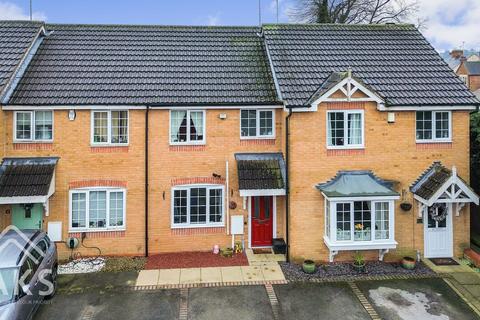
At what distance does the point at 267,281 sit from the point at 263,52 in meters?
10.8

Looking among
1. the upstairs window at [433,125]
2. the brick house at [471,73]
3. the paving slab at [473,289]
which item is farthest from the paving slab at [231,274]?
the brick house at [471,73]

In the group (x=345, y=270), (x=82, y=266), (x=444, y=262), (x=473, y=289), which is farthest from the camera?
(x=444, y=262)

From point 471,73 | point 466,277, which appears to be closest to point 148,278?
point 466,277

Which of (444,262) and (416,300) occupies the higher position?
(444,262)

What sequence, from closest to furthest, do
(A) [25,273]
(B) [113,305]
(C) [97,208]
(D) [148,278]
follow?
(A) [25,273], (B) [113,305], (D) [148,278], (C) [97,208]

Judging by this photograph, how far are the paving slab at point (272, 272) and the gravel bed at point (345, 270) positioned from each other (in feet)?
0.58

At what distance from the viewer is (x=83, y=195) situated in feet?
48.5

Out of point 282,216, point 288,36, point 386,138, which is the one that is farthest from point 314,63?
point 282,216

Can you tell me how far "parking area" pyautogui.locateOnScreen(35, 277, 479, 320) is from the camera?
35.3 feet

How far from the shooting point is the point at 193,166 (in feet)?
49.8

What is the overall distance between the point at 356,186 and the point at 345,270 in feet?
10.2

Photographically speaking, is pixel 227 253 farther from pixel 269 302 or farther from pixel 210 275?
pixel 269 302
